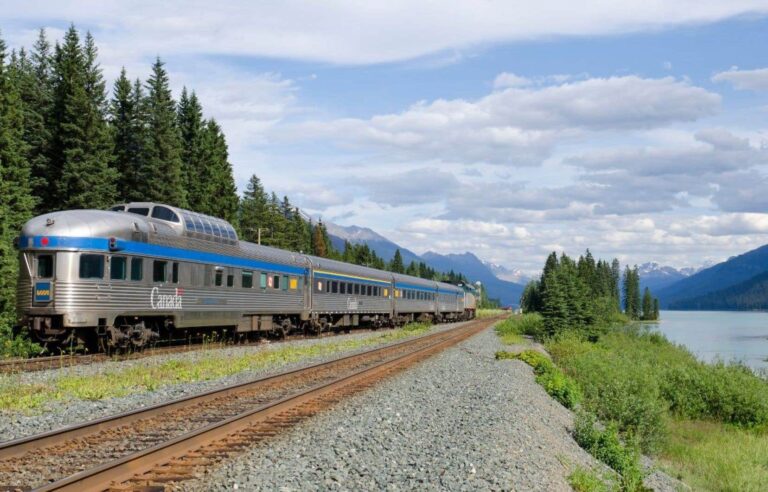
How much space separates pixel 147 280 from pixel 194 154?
55.5 m

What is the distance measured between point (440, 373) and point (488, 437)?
9.13m

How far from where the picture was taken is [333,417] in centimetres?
1162

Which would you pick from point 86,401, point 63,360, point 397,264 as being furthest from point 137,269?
point 397,264

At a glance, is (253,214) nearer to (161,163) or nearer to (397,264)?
(161,163)

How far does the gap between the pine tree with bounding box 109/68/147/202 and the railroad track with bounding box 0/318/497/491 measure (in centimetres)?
4929

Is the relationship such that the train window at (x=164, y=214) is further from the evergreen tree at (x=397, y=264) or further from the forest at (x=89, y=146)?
the evergreen tree at (x=397, y=264)

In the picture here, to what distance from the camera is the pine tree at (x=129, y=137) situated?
60062 mm

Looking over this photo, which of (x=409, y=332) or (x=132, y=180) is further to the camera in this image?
(x=132, y=180)

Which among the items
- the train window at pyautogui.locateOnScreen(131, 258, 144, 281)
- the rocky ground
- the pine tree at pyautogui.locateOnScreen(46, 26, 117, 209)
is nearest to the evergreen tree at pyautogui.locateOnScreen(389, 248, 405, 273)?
Answer: the pine tree at pyautogui.locateOnScreen(46, 26, 117, 209)

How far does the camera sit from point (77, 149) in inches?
1948

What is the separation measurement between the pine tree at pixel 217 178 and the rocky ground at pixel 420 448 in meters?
59.9

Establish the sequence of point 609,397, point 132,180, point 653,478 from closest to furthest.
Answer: point 653,478 < point 609,397 < point 132,180

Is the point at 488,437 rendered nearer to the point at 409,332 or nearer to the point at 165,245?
the point at 165,245

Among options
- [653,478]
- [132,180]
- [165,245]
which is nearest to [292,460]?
[653,478]
